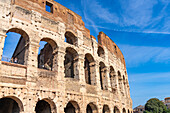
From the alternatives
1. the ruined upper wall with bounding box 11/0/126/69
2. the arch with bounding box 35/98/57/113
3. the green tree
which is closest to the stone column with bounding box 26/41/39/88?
the arch with bounding box 35/98/57/113

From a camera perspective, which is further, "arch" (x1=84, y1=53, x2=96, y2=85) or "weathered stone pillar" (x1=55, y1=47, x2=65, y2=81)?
"arch" (x1=84, y1=53, x2=96, y2=85)

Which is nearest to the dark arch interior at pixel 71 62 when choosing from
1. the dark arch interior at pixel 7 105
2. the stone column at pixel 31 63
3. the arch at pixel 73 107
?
the arch at pixel 73 107

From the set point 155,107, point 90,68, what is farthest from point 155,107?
point 90,68

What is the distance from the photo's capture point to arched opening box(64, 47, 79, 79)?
49.7ft

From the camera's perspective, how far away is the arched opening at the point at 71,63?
15148 millimetres

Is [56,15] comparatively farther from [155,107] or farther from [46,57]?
[155,107]

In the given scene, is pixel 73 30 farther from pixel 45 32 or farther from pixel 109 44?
pixel 109 44

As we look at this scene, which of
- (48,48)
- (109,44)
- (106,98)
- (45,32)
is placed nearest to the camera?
(45,32)

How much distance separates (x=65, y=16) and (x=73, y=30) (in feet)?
4.78

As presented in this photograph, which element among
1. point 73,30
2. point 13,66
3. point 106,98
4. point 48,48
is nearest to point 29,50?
point 13,66

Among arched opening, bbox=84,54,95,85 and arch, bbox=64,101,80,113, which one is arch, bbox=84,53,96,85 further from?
arch, bbox=64,101,80,113

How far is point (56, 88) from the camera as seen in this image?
41.1 feet

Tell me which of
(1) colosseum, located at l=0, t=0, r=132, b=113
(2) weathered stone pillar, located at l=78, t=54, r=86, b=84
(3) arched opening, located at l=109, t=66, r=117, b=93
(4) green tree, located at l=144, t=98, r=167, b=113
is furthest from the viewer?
(4) green tree, located at l=144, t=98, r=167, b=113

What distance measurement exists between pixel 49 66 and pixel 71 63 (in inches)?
98.4
